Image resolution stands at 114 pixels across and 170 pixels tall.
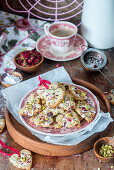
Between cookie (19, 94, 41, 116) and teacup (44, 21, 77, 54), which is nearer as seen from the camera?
cookie (19, 94, 41, 116)

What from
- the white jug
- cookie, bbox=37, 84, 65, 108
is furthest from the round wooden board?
the white jug

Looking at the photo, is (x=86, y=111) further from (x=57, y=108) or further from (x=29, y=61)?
(x=29, y=61)

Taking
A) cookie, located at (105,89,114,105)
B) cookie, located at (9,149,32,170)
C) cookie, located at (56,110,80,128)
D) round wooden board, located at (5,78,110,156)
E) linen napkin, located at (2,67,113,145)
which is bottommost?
cookie, located at (9,149,32,170)

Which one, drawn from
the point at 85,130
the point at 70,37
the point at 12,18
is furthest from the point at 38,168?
the point at 12,18

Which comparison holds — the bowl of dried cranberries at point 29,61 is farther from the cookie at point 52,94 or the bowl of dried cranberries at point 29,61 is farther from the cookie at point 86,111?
the cookie at point 86,111

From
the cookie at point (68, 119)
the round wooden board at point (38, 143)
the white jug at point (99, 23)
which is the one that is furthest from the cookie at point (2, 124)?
the white jug at point (99, 23)

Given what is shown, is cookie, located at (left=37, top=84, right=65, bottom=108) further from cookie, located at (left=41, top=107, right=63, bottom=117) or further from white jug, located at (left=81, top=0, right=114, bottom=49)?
white jug, located at (left=81, top=0, right=114, bottom=49)

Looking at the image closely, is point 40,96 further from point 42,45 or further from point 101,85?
point 42,45
